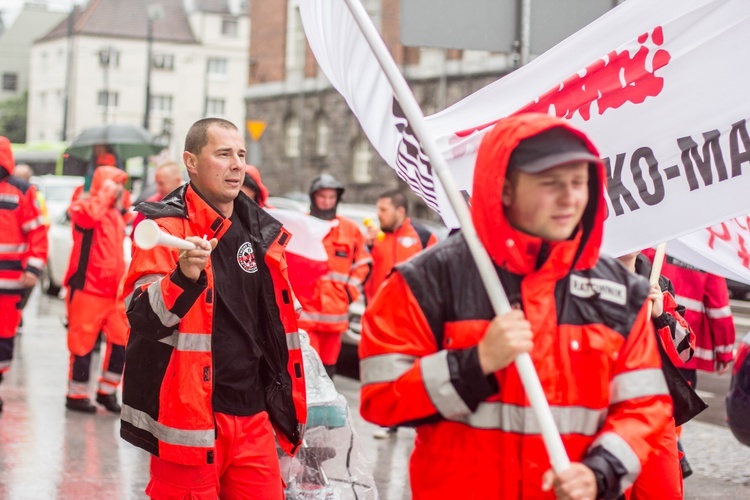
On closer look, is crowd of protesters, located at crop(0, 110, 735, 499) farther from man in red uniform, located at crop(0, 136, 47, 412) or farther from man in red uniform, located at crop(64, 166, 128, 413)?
man in red uniform, located at crop(64, 166, 128, 413)

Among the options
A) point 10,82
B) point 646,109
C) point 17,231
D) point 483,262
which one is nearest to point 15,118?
point 10,82

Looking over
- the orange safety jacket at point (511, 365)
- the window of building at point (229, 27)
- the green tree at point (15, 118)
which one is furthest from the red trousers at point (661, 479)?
the green tree at point (15, 118)

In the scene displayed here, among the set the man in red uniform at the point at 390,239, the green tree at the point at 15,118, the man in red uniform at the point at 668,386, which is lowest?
the man in red uniform at the point at 668,386

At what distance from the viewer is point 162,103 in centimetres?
7812

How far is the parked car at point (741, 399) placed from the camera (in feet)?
21.5

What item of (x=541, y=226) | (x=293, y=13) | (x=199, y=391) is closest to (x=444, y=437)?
(x=541, y=226)

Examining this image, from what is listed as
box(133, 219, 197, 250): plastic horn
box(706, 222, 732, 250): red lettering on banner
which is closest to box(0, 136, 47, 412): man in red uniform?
box(706, 222, 732, 250): red lettering on banner

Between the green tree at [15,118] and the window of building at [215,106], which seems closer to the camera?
the window of building at [215,106]

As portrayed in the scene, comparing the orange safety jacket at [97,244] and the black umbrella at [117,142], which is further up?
the black umbrella at [117,142]

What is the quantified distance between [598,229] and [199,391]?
6.24 feet

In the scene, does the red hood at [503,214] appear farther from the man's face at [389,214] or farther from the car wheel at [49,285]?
the car wheel at [49,285]

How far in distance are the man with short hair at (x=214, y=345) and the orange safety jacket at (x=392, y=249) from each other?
5602 millimetres

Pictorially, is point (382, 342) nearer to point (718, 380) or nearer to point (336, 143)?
point (718, 380)

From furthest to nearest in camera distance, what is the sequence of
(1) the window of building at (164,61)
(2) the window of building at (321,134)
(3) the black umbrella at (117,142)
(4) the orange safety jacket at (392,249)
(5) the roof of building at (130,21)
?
(1) the window of building at (164,61), (5) the roof of building at (130,21), (2) the window of building at (321,134), (3) the black umbrella at (117,142), (4) the orange safety jacket at (392,249)
